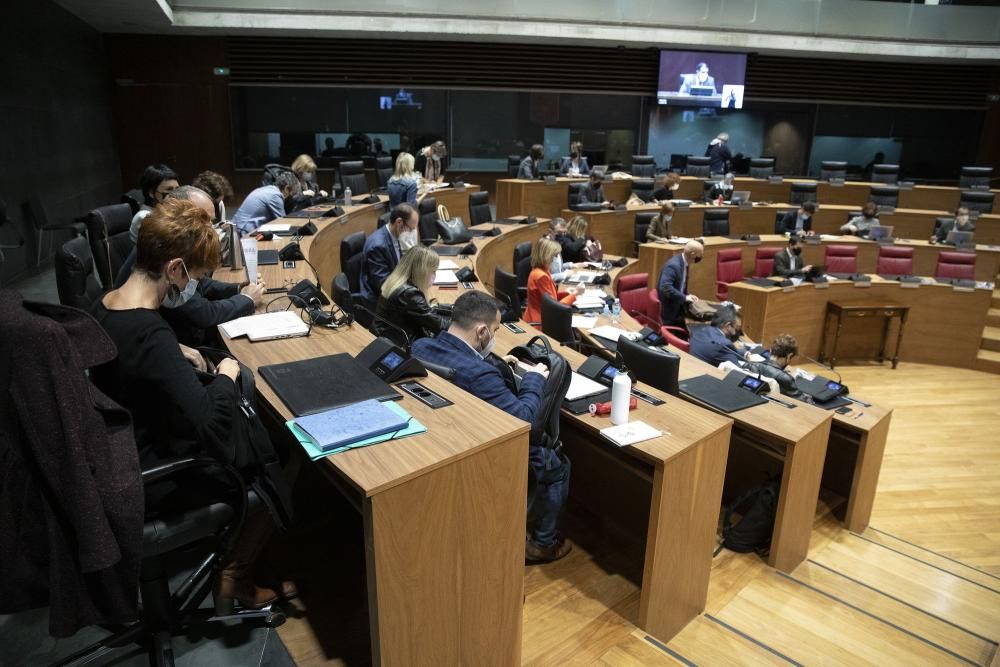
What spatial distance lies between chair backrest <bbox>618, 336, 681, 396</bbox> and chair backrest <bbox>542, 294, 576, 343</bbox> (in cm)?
67

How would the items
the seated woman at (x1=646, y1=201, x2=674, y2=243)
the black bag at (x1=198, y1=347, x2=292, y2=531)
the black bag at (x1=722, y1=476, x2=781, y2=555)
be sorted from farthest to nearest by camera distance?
the seated woman at (x1=646, y1=201, x2=674, y2=243) → the black bag at (x1=722, y1=476, x2=781, y2=555) → the black bag at (x1=198, y1=347, x2=292, y2=531)

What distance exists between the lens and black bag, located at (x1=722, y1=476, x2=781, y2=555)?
11.0 feet

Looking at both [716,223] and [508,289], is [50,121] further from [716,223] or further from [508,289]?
[716,223]

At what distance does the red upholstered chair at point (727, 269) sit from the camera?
7.82 metres

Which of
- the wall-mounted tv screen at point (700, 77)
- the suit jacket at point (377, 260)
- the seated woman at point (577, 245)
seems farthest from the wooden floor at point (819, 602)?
the wall-mounted tv screen at point (700, 77)

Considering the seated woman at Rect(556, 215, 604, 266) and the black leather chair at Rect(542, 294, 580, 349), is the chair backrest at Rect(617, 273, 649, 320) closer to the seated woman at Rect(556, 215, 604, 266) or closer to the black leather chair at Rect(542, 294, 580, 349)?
the seated woman at Rect(556, 215, 604, 266)

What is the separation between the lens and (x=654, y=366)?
328cm

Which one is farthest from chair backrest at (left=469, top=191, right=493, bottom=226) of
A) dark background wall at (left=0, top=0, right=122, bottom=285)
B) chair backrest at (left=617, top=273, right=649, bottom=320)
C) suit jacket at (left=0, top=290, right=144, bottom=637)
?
suit jacket at (left=0, top=290, right=144, bottom=637)

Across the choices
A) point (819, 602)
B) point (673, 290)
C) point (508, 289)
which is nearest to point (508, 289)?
point (508, 289)

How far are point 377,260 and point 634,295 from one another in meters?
2.38

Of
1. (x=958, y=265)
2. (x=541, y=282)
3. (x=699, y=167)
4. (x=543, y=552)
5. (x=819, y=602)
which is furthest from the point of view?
(x=699, y=167)

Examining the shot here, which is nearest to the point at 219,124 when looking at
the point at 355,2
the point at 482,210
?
the point at 355,2

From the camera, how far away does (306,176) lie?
26.6 ft

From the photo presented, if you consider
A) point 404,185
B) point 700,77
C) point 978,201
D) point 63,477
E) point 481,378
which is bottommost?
point 481,378
